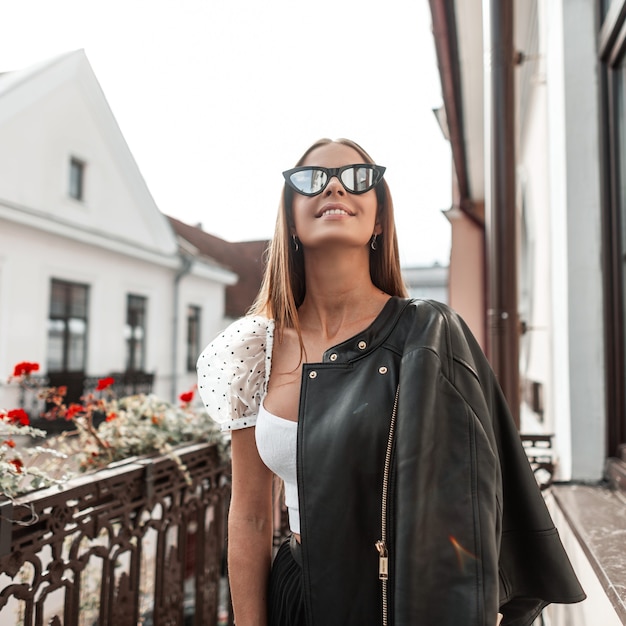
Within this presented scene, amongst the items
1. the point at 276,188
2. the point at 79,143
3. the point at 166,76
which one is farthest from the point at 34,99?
the point at 276,188

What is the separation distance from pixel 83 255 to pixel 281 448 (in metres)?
6.02

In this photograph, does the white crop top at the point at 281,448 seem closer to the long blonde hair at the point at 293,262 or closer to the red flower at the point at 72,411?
the long blonde hair at the point at 293,262

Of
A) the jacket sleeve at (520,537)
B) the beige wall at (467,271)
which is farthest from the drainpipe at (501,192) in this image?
the beige wall at (467,271)

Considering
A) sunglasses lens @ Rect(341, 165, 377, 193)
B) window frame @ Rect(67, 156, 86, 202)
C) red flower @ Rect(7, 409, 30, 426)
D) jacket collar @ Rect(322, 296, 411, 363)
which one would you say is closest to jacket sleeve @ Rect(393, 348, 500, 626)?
jacket collar @ Rect(322, 296, 411, 363)

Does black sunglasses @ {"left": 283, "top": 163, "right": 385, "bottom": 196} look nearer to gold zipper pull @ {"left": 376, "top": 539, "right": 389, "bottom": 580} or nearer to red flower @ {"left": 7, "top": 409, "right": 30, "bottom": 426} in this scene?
gold zipper pull @ {"left": 376, "top": 539, "right": 389, "bottom": 580}

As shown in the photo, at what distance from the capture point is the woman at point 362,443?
59cm

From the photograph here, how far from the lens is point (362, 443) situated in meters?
0.68

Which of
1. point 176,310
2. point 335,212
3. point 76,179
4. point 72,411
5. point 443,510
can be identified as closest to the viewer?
point 443,510

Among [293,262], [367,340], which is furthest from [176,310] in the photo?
[367,340]

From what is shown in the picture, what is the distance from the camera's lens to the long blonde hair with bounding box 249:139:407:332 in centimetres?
92

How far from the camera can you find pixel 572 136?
150cm

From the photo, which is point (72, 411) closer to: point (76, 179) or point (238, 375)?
point (238, 375)

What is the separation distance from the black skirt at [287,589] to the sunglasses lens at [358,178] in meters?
0.59

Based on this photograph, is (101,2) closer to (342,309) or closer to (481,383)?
(342,309)
